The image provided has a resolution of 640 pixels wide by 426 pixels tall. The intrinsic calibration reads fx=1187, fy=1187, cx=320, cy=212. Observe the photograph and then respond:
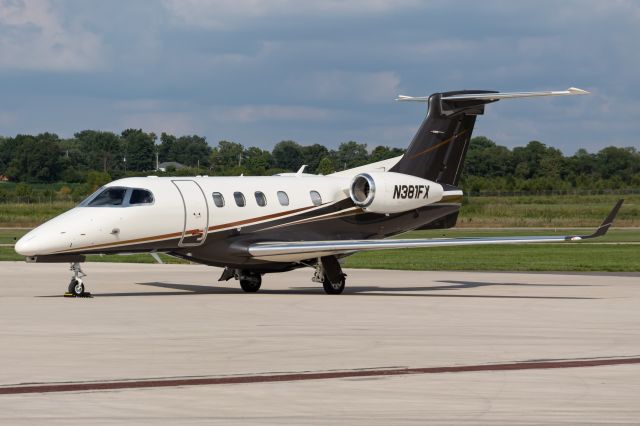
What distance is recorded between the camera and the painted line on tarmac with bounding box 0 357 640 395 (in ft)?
45.2

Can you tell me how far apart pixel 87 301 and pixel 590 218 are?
234 feet

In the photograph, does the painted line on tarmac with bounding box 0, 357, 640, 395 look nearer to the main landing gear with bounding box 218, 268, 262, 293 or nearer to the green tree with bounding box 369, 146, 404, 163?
the main landing gear with bounding box 218, 268, 262, 293

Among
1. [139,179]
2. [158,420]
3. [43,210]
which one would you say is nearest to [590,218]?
[43,210]

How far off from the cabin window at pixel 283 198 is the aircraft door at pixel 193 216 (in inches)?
89.5

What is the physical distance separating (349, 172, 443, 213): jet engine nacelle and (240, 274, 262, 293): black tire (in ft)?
10.8

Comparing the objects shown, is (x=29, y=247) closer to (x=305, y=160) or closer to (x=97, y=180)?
(x=97, y=180)

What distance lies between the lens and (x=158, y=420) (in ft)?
38.5

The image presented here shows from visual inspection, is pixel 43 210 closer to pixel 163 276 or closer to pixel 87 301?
pixel 163 276

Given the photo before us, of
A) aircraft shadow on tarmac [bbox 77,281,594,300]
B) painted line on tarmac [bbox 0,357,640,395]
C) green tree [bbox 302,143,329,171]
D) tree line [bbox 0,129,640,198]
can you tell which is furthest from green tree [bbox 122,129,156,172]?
painted line on tarmac [bbox 0,357,640,395]

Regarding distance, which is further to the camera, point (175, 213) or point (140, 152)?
point (140, 152)

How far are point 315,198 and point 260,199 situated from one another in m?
1.64

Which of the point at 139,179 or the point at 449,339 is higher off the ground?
the point at 139,179

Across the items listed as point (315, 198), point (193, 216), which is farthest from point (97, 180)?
point (193, 216)

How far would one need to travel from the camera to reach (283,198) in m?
30.8
